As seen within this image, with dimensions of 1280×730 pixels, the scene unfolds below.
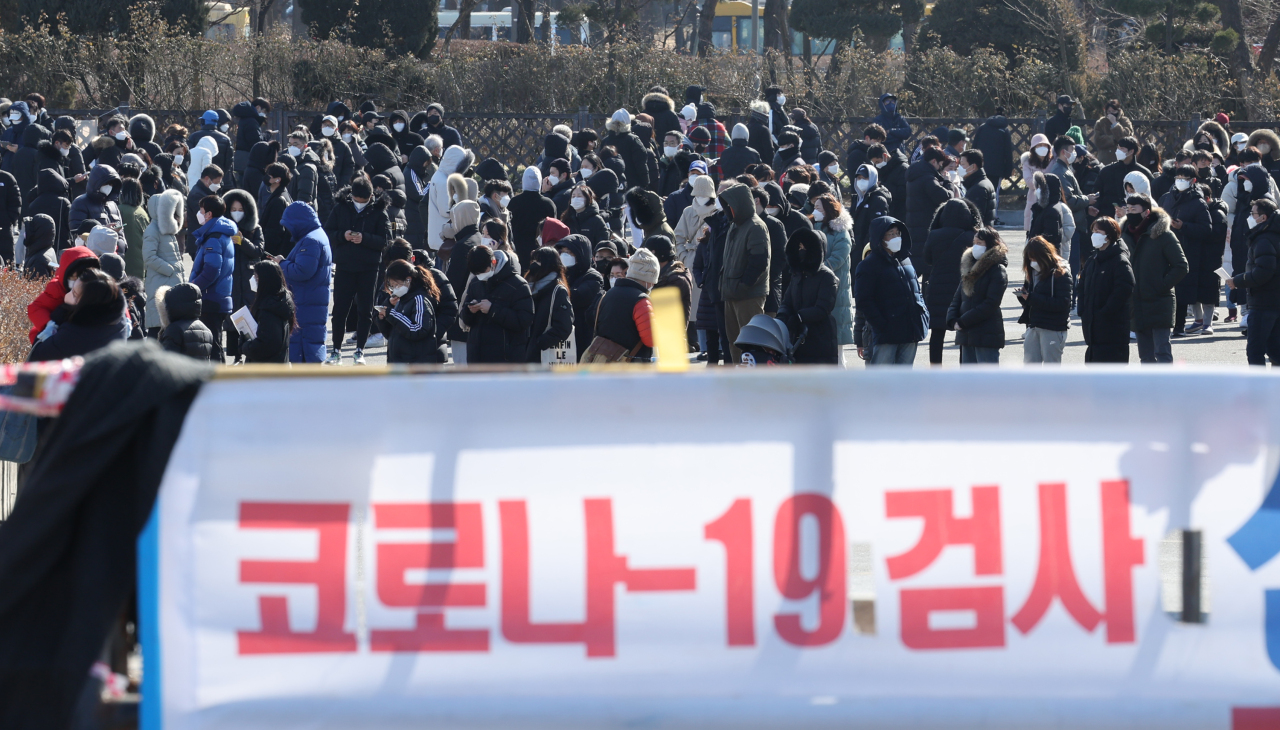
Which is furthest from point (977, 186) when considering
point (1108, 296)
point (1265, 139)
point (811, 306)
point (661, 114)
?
point (661, 114)

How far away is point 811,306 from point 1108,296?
7.32ft

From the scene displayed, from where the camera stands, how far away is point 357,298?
12555 mm

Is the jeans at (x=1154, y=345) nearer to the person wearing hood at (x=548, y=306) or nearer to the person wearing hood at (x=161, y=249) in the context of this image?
the person wearing hood at (x=548, y=306)

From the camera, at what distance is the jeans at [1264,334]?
36.5 ft

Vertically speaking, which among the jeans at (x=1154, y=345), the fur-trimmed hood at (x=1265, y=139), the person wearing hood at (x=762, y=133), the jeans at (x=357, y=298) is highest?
the person wearing hood at (x=762, y=133)

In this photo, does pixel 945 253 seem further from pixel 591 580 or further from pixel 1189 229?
pixel 591 580

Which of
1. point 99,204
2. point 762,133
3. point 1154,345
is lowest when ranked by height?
point 1154,345

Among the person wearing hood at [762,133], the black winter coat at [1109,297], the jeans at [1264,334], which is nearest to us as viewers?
the black winter coat at [1109,297]

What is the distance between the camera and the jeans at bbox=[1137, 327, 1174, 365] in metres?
11.0

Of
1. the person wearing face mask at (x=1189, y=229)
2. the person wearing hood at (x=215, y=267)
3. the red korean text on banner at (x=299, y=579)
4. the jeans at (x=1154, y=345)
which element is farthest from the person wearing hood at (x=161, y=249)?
the person wearing face mask at (x=1189, y=229)

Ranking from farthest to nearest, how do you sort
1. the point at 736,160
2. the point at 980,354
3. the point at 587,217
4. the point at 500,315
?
the point at 736,160 < the point at 587,217 < the point at 980,354 < the point at 500,315

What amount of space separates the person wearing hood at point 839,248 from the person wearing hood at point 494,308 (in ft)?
10.3

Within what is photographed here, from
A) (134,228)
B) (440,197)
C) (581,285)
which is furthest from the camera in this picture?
(440,197)

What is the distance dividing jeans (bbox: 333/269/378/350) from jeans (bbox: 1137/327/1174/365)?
21.3ft
